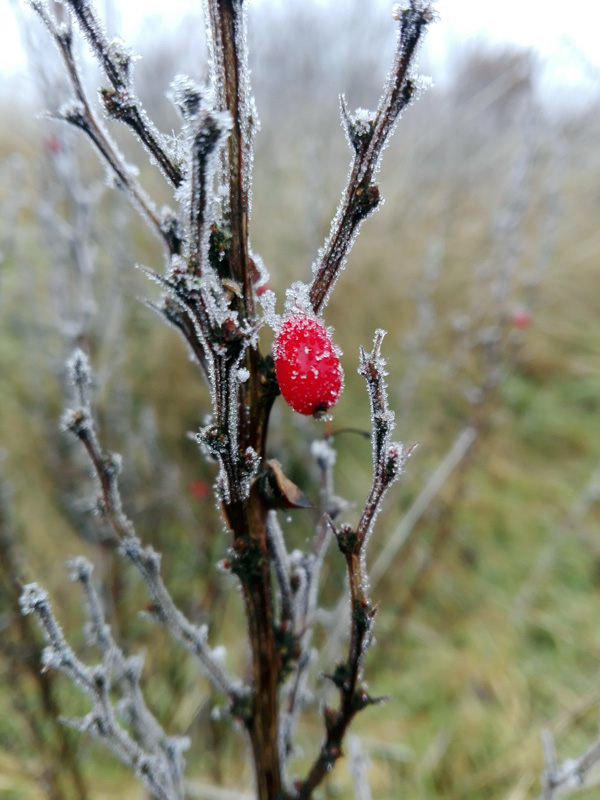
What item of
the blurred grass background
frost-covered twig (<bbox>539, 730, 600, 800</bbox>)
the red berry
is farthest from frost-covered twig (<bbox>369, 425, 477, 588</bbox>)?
the red berry

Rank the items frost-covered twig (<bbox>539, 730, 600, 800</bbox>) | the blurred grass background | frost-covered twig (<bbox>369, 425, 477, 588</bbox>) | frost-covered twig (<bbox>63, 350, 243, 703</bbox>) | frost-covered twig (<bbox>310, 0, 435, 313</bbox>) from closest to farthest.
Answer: frost-covered twig (<bbox>310, 0, 435, 313</bbox>)
frost-covered twig (<bbox>63, 350, 243, 703</bbox>)
frost-covered twig (<bbox>539, 730, 600, 800</bbox>)
the blurred grass background
frost-covered twig (<bbox>369, 425, 477, 588</bbox>)

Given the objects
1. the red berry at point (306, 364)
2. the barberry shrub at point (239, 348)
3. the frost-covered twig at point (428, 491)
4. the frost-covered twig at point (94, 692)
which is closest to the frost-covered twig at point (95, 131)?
the barberry shrub at point (239, 348)

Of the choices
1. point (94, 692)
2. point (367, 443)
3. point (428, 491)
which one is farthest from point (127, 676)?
point (367, 443)

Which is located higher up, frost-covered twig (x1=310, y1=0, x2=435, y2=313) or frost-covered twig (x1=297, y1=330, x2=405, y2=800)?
frost-covered twig (x1=310, y1=0, x2=435, y2=313)

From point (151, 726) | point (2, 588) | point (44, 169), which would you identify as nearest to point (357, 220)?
point (151, 726)

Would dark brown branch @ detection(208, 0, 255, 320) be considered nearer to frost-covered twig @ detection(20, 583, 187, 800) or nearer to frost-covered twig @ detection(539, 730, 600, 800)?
frost-covered twig @ detection(20, 583, 187, 800)

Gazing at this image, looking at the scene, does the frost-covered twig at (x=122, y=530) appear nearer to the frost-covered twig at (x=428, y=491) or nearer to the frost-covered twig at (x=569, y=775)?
the frost-covered twig at (x=569, y=775)

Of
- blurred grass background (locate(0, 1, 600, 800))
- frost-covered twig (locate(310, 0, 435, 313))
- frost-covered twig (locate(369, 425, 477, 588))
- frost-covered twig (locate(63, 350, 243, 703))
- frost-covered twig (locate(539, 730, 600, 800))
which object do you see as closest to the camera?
frost-covered twig (locate(310, 0, 435, 313))
